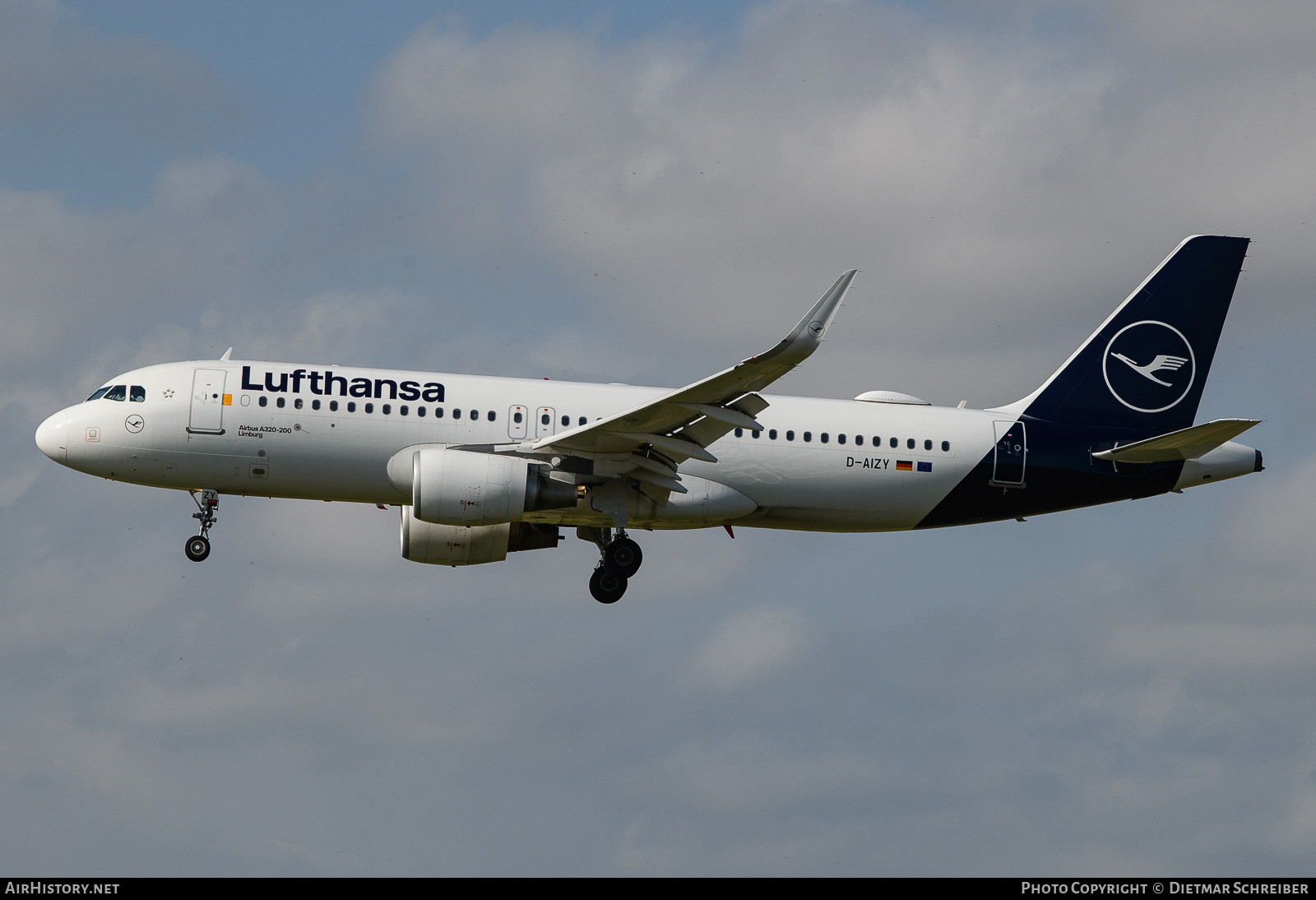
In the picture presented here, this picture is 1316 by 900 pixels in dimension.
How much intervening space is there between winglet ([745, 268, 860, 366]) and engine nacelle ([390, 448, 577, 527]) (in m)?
7.14

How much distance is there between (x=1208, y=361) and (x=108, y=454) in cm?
2888

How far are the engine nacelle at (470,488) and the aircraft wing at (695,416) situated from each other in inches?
34.9

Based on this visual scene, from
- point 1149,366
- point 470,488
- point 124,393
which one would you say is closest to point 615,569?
point 470,488

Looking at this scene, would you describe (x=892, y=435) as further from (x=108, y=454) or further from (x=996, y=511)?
(x=108, y=454)

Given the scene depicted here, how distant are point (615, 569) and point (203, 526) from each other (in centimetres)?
1011

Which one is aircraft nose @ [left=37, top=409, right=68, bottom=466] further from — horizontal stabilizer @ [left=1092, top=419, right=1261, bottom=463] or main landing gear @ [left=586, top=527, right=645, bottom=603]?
horizontal stabilizer @ [left=1092, top=419, right=1261, bottom=463]

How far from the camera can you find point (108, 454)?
1441 inches

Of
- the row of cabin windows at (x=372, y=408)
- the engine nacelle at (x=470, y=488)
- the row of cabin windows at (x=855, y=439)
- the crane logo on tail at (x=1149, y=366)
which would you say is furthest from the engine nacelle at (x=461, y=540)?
the crane logo on tail at (x=1149, y=366)

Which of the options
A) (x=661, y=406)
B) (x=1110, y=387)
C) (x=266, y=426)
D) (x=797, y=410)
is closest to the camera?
(x=661, y=406)

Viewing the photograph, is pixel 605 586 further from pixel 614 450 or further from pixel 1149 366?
pixel 1149 366

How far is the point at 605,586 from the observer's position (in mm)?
38281

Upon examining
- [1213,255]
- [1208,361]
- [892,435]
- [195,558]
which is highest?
[1213,255]

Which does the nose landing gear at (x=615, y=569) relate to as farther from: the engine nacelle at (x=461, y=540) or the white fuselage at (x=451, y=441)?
the engine nacelle at (x=461, y=540)

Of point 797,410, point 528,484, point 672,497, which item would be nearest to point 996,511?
point 797,410
